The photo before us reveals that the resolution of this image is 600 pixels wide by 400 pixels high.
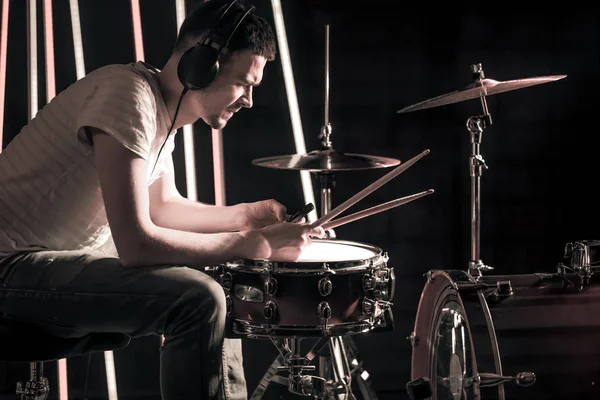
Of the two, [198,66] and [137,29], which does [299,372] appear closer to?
Result: [198,66]

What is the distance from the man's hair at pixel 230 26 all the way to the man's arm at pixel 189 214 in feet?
1.67

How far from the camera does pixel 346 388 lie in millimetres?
3062

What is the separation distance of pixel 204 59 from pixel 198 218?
1.97 feet

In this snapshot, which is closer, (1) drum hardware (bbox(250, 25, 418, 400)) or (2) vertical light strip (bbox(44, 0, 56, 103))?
(1) drum hardware (bbox(250, 25, 418, 400))

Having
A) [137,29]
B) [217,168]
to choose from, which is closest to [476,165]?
[217,168]

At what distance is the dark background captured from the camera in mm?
3635

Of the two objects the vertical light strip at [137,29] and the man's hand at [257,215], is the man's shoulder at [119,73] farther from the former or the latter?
the vertical light strip at [137,29]

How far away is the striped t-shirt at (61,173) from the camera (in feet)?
7.13

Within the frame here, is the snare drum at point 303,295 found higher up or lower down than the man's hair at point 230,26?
lower down

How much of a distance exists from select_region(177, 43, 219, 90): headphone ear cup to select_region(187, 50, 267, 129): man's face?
103mm

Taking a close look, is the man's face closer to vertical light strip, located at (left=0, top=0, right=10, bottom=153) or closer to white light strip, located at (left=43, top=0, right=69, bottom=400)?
white light strip, located at (left=43, top=0, right=69, bottom=400)

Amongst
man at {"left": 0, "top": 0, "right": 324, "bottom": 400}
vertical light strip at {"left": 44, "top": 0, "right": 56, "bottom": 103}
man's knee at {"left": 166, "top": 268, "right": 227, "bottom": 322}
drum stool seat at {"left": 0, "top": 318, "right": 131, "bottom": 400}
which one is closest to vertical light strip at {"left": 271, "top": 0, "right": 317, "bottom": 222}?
vertical light strip at {"left": 44, "top": 0, "right": 56, "bottom": 103}

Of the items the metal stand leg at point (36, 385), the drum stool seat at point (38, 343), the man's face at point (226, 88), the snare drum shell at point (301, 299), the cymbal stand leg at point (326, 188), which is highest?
the man's face at point (226, 88)

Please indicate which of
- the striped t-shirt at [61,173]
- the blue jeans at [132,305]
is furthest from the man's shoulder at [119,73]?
the blue jeans at [132,305]
